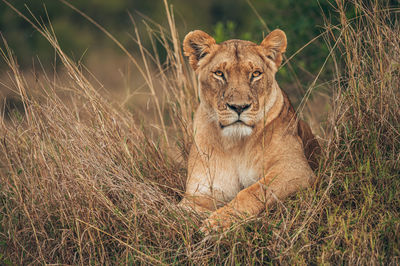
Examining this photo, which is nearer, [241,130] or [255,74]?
[241,130]

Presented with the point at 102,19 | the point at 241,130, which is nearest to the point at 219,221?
the point at 241,130

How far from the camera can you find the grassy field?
279 centimetres

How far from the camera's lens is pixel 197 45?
3.65 meters

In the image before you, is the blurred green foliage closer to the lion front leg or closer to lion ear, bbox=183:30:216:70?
lion ear, bbox=183:30:216:70

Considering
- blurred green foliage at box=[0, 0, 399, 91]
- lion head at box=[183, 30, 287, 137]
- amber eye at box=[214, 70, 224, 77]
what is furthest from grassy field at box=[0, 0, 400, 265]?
blurred green foliage at box=[0, 0, 399, 91]

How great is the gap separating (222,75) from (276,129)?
1.60 feet

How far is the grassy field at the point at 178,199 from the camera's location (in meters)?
2.79

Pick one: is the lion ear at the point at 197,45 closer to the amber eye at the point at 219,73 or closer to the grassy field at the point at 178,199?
the amber eye at the point at 219,73

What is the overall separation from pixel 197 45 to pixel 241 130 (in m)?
0.73

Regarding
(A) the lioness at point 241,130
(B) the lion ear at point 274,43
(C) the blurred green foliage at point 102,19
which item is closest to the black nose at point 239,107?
(A) the lioness at point 241,130

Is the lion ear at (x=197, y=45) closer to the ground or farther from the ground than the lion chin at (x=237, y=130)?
farther from the ground

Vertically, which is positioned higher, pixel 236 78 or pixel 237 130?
pixel 236 78

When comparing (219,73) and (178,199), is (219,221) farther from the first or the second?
(219,73)

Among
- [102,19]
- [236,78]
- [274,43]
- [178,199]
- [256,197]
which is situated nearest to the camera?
[256,197]
